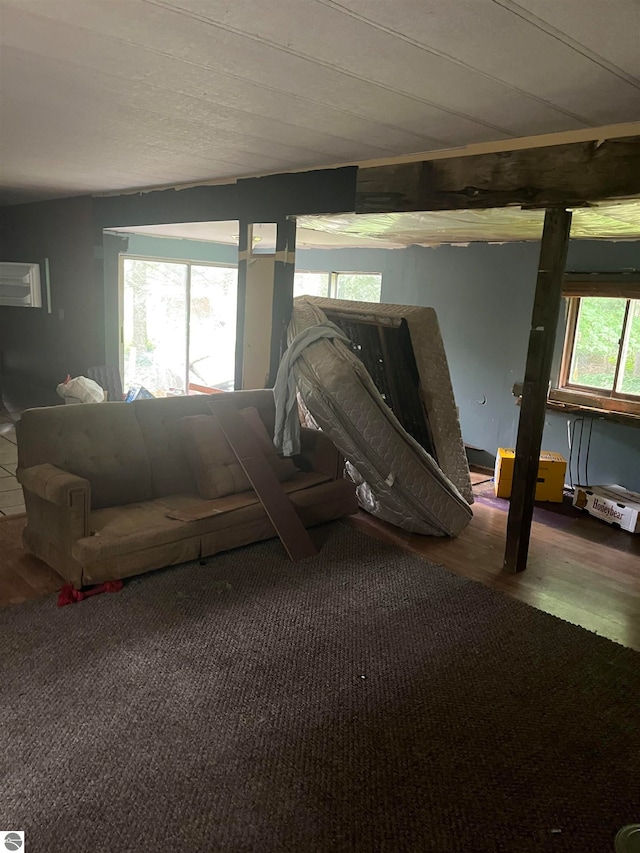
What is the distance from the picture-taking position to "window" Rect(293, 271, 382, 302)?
7.62 meters

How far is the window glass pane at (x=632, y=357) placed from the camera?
201 inches

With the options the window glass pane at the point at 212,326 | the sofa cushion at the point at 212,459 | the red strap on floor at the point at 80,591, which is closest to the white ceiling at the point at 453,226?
the sofa cushion at the point at 212,459

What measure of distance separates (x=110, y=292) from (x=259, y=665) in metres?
5.69

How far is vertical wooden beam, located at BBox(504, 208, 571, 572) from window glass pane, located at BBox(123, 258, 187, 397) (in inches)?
227

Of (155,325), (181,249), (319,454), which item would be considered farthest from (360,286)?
(319,454)

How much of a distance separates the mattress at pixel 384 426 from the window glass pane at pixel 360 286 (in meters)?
3.37

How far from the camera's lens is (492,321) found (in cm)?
604

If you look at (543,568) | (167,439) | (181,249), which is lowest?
(543,568)

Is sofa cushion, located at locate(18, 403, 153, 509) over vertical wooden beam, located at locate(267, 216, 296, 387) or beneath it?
beneath

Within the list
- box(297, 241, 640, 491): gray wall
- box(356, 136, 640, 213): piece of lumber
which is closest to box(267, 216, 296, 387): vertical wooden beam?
box(356, 136, 640, 213): piece of lumber

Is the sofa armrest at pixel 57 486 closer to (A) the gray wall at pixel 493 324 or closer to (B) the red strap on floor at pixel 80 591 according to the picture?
(B) the red strap on floor at pixel 80 591

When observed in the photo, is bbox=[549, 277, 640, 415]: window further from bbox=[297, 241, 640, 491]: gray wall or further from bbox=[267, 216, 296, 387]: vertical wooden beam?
bbox=[267, 216, 296, 387]: vertical wooden beam

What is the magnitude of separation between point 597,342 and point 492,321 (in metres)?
1.05

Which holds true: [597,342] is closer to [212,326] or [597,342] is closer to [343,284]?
[343,284]
